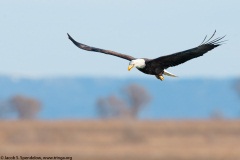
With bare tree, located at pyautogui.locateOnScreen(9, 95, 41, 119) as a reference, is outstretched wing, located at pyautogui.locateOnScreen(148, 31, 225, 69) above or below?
below

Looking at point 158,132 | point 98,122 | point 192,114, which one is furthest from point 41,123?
point 192,114

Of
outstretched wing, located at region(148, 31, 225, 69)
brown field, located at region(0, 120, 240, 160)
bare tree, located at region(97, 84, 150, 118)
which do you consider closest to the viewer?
outstretched wing, located at region(148, 31, 225, 69)

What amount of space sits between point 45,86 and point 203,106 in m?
36.7

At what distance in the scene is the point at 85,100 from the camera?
184125 millimetres

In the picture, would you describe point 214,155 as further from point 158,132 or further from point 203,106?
point 203,106

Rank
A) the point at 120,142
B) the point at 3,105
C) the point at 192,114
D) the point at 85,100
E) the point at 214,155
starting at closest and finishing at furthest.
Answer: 1. the point at 214,155
2. the point at 120,142
3. the point at 3,105
4. the point at 192,114
5. the point at 85,100

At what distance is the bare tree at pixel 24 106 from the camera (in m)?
78.4

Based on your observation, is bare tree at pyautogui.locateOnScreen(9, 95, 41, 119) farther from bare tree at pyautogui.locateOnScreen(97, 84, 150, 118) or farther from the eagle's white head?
the eagle's white head

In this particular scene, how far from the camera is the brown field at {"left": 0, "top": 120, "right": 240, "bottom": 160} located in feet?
109

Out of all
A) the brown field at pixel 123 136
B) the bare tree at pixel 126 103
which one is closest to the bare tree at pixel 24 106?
the bare tree at pixel 126 103

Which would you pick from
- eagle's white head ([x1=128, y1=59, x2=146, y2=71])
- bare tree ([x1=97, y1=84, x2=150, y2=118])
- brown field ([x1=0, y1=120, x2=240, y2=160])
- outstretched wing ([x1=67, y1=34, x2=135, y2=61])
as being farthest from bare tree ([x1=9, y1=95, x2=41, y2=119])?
eagle's white head ([x1=128, y1=59, x2=146, y2=71])

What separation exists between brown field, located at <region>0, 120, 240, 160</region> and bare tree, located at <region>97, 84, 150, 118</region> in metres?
33.9

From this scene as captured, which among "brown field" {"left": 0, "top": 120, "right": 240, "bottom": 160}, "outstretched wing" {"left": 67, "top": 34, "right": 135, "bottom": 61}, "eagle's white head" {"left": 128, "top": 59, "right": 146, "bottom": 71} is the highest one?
"brown field" {"left": 0, "top": 120, "right": 240, "bottom": 160}

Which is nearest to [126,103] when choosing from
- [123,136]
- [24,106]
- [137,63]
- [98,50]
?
[24,106]
